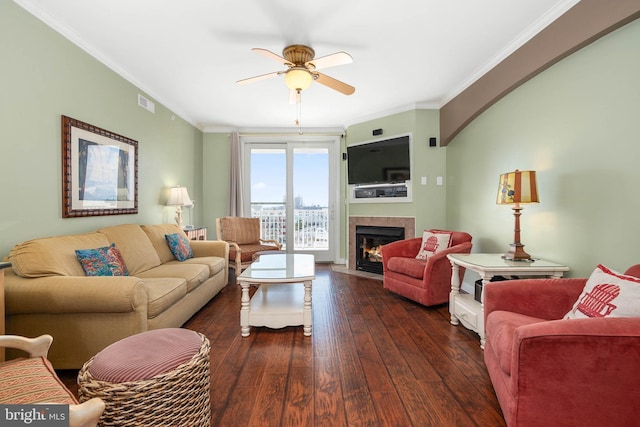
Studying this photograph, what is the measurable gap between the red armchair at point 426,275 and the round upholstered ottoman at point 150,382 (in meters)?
2.40

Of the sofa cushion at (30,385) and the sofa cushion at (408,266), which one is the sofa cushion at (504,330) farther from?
the sofa cushion at (30,385)

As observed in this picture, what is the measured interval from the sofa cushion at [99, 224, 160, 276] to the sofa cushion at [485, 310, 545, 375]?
9.68 feet

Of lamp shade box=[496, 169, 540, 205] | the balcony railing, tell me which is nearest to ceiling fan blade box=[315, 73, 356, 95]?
lamp shade box=[496, 169, 540, 205]

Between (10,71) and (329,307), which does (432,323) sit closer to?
(329,307)

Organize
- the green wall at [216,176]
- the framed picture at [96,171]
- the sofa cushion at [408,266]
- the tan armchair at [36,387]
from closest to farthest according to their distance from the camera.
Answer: the tan armchair at [36,387], the framed picture at [96,171], the sofa cushion at [408,266], the green wall at [216,176]

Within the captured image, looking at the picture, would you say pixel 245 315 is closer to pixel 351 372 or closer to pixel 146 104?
pixel 351 372

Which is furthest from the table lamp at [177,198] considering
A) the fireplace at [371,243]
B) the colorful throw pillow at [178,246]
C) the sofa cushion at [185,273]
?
the fireplace at [371,243]

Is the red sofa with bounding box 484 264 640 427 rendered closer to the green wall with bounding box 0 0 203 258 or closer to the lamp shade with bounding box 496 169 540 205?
the lamp shade with bounding box 496 169 540 205

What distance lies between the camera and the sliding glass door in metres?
5.52

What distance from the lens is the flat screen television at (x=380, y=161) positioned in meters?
4.39

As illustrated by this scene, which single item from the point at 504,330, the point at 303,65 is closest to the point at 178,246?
the point at 303,65

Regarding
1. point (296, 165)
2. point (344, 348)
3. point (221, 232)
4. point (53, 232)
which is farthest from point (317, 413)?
point (296, 165)

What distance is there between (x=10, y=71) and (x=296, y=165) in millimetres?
3921

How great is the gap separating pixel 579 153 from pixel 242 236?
4.17 metres
